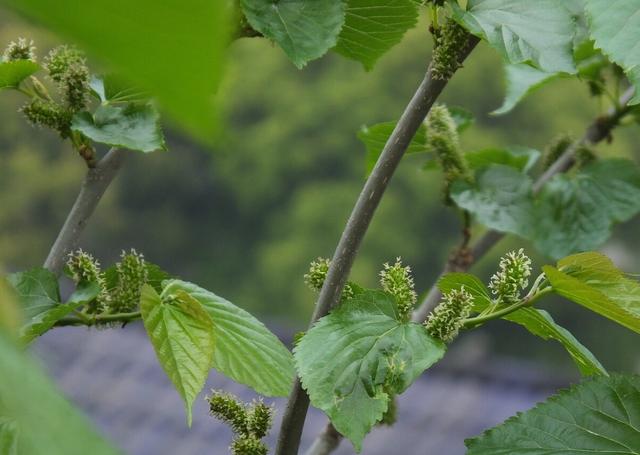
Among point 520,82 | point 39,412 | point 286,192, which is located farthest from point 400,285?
point 286,192

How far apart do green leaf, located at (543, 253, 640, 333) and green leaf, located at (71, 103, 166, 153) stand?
16 centimetres

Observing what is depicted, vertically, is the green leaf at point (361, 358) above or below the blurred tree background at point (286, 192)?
above

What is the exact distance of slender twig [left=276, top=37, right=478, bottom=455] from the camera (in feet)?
1.17

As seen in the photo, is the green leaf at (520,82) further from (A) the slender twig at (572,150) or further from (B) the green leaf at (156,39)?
(B) the green leaf at (156,39)

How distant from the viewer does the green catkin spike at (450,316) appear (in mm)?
350

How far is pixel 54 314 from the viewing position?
35cm

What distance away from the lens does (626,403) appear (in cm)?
39

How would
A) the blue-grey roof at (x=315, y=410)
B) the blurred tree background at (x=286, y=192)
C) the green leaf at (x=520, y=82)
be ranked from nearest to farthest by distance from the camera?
the green leaf at (x=520, y=82) → the blue-grey roof at (x=315, y=410) → the blurred tree background at (x=286, y=192)

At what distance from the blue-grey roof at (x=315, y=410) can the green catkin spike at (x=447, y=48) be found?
12.9 feet

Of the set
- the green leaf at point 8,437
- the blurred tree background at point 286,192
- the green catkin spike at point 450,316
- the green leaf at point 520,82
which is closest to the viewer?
the green leaf at point 8,437

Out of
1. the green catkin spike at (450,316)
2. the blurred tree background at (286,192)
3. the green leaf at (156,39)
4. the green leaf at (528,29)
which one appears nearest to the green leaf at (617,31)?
the green leaf at (528,29)

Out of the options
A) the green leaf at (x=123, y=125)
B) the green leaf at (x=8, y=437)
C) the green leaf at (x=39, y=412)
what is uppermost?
the green leaf at (x=39, y=412)

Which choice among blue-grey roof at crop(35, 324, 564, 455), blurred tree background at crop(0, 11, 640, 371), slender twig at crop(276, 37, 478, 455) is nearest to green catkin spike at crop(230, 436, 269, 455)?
slender twig at crop(276, 37, 478, 455)

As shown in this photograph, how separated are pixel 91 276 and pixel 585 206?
16.6 inches
